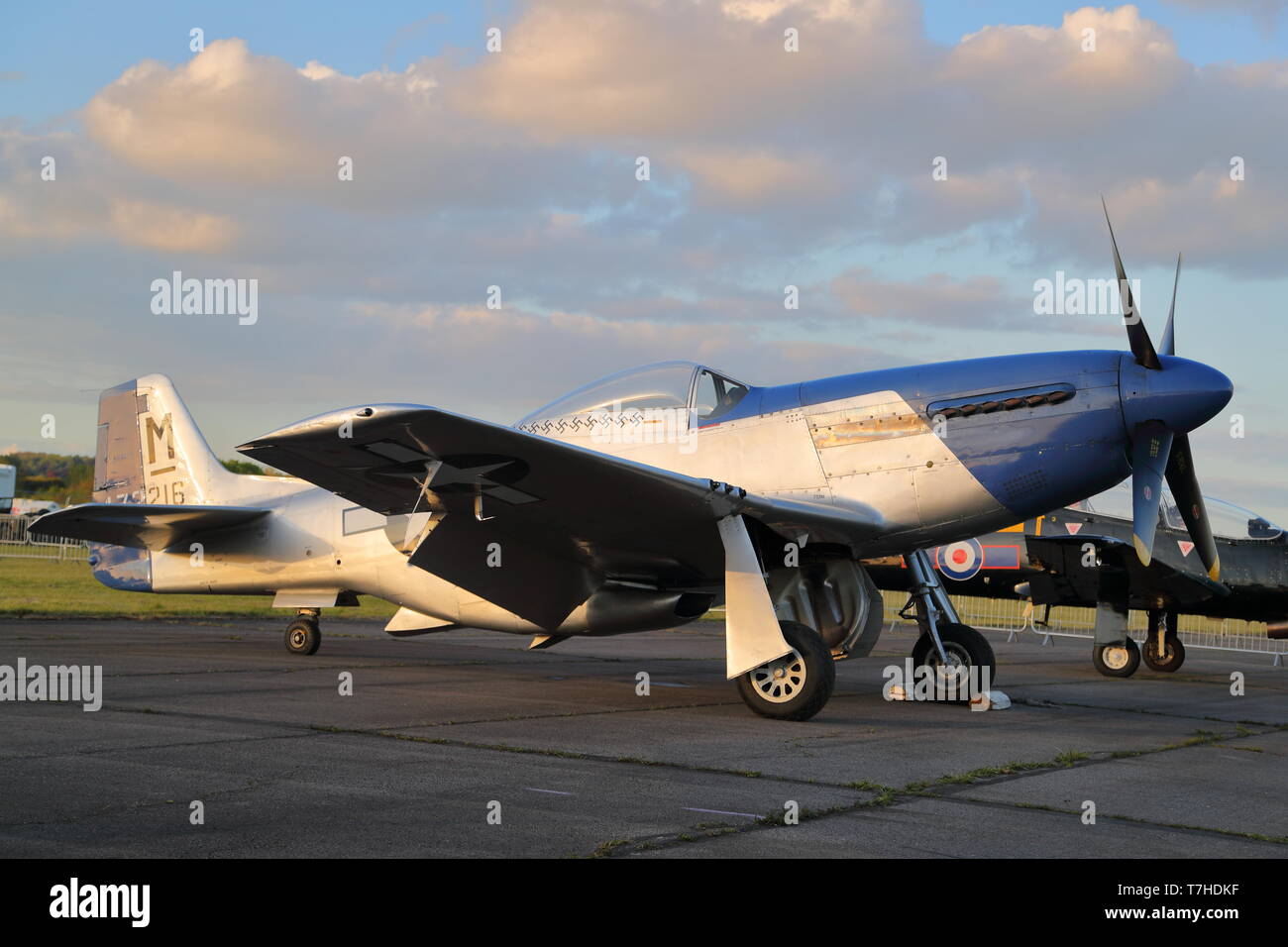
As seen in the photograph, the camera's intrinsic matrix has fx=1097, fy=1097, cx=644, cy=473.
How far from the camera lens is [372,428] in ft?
21.0

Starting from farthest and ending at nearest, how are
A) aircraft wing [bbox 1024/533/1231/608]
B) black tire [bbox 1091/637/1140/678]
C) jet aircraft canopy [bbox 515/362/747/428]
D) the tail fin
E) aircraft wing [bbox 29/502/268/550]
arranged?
black tire [bbox 1091/637/1140/678] < aircraft wing [bbox 1024/533/1231/608] < the tail fin < aircraft wing [bbox 29/502/268/550] < jet aircraft canopy [bbox 515/362/747/428]

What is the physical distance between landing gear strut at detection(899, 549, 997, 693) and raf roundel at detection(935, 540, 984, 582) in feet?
20.3

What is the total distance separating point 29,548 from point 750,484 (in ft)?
142

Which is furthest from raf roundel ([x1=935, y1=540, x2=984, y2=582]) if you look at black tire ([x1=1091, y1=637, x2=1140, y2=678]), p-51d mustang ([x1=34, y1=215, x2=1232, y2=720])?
p-51d mustang ([x1=34, y1=215, x2=1232, y2=720])

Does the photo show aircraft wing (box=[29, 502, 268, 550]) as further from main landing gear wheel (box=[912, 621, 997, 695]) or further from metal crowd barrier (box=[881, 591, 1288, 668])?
metal crowd barrier (box=[881, 591, 1288, 668])

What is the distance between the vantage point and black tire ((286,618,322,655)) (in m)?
12.3

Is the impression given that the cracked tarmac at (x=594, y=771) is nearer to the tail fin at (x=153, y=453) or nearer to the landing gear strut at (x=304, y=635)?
the landing gear strut at (x=304, y=635)

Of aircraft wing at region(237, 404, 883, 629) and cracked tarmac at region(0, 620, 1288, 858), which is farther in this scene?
aircraft wing at region(237, 404, 883, 629)

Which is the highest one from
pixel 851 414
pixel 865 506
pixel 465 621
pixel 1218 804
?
pixel 851 414

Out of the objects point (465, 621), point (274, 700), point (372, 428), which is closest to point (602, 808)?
point (372, 428)

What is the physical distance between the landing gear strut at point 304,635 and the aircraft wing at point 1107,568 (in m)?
9.17

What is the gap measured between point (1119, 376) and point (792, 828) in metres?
5.30
